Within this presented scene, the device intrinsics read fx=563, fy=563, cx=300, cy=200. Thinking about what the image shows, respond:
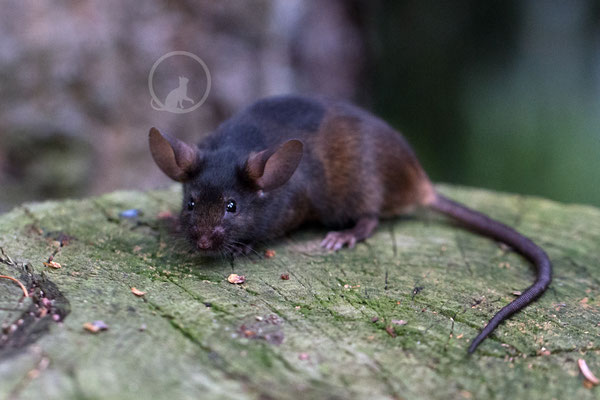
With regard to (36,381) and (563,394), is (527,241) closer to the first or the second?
(563,394)

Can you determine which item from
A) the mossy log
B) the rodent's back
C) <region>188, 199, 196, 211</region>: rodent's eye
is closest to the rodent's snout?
the mossy log

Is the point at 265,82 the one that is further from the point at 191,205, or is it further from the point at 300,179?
the point at 191,205

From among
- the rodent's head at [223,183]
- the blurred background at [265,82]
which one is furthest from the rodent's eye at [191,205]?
the blurred background at [265,82]

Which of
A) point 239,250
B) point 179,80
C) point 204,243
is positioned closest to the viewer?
point 204,243

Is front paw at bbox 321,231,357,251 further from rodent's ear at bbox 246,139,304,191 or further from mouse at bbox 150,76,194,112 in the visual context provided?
mouse at bbox 150,76,194,112

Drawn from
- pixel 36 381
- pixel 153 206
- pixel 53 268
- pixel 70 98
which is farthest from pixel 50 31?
pixel 36 381

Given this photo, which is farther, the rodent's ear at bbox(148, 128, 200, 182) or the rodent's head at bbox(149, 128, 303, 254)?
the rodent's ear at bbox(148, 128, 200, 182)

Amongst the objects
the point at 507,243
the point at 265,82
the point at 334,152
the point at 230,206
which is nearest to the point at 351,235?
the point at 334,152
